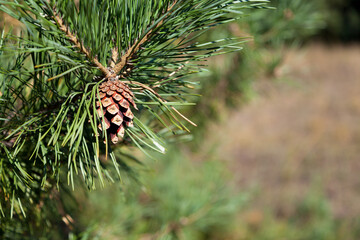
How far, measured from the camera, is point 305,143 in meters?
4.79

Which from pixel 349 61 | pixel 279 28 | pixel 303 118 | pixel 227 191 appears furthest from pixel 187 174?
pixel 349 61

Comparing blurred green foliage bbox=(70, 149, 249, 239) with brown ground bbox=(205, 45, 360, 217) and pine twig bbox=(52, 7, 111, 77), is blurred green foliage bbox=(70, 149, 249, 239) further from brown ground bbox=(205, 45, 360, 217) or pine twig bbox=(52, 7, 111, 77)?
brown ground bbox=(205, 45, 360, 217)

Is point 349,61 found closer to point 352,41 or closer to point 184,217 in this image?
point 352,41

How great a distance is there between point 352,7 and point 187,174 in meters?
6.79

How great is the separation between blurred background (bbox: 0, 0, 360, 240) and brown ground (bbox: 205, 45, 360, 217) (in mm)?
16

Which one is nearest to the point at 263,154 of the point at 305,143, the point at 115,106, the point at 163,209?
the point at 305,143

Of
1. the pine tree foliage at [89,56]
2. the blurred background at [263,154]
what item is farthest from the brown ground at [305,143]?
the pine tree foliage at [89,56]

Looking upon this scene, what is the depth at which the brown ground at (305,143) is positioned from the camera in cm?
393

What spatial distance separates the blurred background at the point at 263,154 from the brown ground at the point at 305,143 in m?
0.02

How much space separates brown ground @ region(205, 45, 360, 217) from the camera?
3932mm

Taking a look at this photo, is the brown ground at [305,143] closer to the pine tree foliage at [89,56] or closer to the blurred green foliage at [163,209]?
the blurred green foliage at [163,209]

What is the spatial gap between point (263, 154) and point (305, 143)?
0.64 meters

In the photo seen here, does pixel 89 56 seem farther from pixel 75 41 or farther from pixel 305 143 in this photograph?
pixel 305 143

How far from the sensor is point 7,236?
0.45 metres
